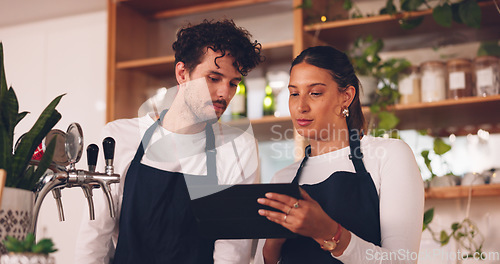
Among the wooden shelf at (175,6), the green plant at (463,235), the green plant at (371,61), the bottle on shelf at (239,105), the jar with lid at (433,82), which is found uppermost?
the wooden shelf at (175,6)

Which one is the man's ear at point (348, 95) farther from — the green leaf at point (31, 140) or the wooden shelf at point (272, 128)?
the wooden shelf at point (272, 128)

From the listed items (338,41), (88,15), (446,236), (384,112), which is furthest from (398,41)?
(88,15)

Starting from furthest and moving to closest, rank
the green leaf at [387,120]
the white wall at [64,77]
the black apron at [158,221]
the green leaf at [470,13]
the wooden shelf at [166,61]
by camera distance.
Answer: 1. the white wall at [64,77]
2. the wooden shelf at [166,61]
3. the green leaf at [387,120]
4. the green leaf at [470,13]
5. the black apron at [158,221]

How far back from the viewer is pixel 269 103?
267 centimetres

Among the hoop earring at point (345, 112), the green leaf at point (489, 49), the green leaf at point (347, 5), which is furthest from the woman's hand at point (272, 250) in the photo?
the green leaf at point (489, 49)

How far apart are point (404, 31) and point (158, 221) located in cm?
160

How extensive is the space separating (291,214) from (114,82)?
189 centimetres

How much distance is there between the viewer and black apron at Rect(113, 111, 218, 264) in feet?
4.66

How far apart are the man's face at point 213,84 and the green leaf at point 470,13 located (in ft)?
3.85

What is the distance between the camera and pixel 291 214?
1.19 metres

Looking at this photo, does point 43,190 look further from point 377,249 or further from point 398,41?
point 398,41

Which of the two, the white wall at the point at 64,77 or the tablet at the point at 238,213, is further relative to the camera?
the white wall at the point at 64,77

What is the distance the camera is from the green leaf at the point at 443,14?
2.25 m

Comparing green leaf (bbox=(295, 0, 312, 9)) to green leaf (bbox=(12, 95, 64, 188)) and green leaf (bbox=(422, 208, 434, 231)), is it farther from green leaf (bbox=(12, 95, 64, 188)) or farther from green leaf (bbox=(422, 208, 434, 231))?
green leaf (bbox=(12, 95, 64, 188))
